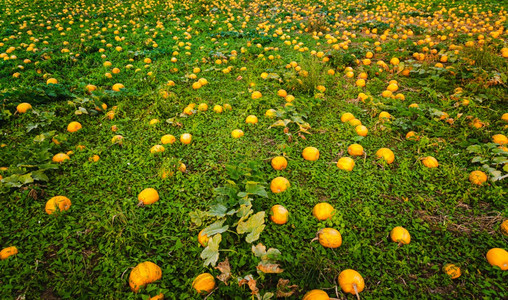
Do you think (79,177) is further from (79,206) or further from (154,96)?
(154,96)

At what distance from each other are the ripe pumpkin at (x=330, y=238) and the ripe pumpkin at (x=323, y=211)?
0.23m

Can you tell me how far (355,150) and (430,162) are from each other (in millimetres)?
958

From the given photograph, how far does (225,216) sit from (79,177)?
209 centimetres

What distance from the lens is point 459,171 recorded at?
3076mm

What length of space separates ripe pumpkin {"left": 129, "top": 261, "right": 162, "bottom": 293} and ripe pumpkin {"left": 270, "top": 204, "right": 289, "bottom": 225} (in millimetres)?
1202

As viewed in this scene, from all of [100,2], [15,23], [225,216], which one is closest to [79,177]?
[225,216]

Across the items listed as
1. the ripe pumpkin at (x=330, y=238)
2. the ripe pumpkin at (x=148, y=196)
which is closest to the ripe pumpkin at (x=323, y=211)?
the ripe pumpkin at (x=330, y=238)

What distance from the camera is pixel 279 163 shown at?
3186 millimetres

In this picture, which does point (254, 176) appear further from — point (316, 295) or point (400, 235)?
point (400, 235)

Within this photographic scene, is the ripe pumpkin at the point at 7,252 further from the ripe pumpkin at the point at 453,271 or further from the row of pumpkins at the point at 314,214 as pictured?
the ripe pumpkin at the point at 453,271

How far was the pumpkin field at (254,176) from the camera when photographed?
6.96 ft

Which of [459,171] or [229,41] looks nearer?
[459,171]

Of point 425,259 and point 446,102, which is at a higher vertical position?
point 446,102

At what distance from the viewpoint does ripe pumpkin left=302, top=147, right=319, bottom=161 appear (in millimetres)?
3338
